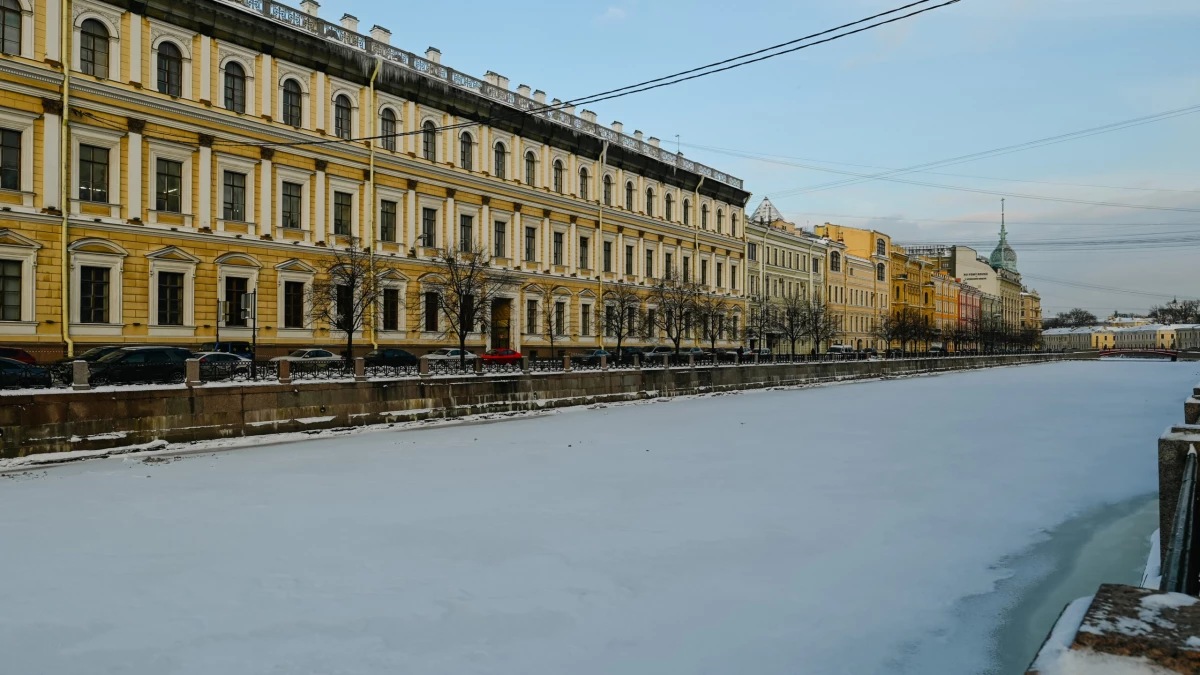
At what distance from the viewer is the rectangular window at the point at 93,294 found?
1025 inches

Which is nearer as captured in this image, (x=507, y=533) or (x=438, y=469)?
(x=507, y=533)

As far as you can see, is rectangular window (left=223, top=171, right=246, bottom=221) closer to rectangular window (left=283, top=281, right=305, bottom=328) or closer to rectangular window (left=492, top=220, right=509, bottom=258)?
rectangular window (left=283, top=281, right=305, bottom=328)

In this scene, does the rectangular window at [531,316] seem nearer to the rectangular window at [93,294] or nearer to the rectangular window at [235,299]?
the rectangular window at [235,299]

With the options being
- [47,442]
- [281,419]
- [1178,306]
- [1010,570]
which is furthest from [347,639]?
[1178,306]

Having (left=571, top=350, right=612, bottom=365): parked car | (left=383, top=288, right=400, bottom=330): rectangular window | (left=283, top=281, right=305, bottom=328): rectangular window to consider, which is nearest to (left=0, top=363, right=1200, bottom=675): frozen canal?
(left=283, top=281, right=305, bottom=328): rectangular window

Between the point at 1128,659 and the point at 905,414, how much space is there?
80.6 feet

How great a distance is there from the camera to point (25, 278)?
24.6 metres

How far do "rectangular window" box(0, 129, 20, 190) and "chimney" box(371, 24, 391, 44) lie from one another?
14791 millimetres

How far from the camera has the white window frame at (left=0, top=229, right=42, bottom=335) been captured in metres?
24.3

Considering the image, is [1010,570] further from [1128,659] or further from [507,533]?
[1128,659]

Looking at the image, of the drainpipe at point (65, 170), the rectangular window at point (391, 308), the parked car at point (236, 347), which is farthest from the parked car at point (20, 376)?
the rectangular window at point (391, 308)

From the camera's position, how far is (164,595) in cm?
667

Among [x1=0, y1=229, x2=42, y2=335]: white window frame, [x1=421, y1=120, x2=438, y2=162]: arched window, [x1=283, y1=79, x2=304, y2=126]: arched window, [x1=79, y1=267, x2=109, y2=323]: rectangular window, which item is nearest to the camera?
[x1=0, y1=229, x2=42, y2=335]: white window frame

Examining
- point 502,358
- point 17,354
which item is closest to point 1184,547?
point 17,354
